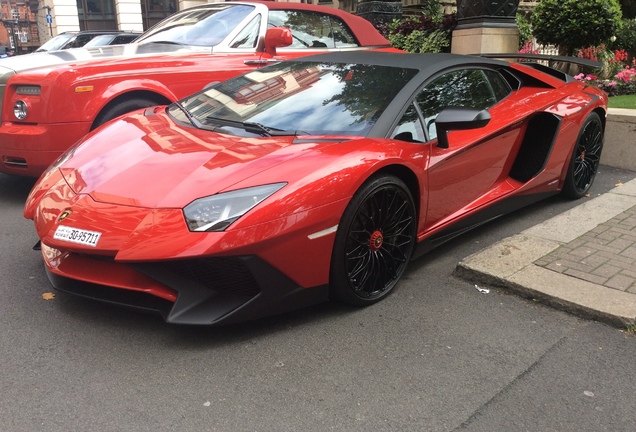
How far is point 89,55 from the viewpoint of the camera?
17.3 feet

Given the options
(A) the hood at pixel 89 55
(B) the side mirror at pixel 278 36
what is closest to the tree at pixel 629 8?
(B) the side mirror at pixel 278 36

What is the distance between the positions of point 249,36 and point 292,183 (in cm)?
368

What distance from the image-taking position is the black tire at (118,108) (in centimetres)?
490

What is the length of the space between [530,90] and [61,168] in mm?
3384

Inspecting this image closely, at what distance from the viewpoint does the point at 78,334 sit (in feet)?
9.23

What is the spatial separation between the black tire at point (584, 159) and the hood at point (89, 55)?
11.4ft

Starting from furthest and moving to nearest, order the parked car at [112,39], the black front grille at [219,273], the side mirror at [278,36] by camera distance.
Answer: the parked car at [112,39] → the side mirror at [278,36] → the black front grille at [219,273]

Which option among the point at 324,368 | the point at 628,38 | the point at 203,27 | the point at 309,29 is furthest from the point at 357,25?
the point at 628,38

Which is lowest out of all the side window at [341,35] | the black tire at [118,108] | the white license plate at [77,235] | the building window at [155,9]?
the white license plate at [77,235]

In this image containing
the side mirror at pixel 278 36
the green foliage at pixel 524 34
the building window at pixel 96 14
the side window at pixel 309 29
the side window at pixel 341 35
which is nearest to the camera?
the side mirror at pixel 278 36

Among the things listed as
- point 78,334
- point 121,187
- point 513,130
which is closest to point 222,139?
point 121,187

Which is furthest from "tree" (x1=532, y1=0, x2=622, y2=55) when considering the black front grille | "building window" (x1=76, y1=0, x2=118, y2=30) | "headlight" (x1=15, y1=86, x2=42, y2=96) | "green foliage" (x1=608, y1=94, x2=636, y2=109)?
"building window" (x1=76, y1=0, x2=118, y2=30)

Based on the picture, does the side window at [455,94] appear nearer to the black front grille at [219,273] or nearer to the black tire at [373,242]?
the black tire at [373,242]

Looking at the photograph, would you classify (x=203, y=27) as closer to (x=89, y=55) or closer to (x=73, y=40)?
(x=89, y=55)
